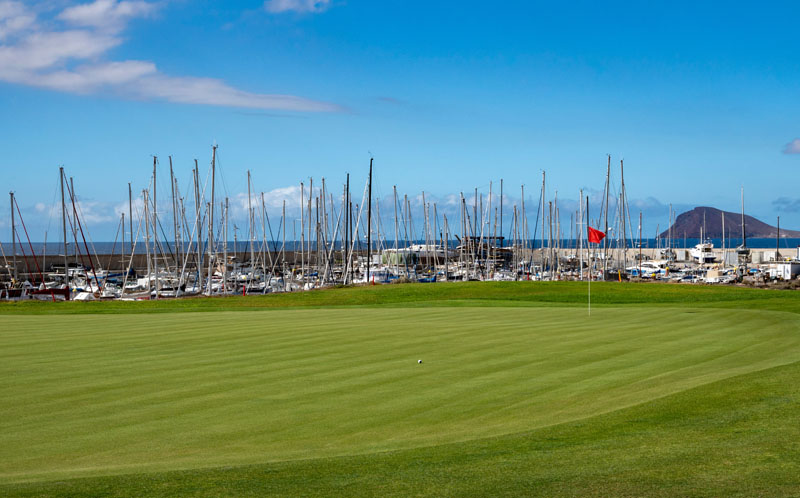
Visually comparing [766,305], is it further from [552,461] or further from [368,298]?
[552,461]

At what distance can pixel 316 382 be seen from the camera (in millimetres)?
12977

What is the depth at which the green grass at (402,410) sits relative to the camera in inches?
293

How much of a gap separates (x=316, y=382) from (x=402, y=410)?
97.2 inches

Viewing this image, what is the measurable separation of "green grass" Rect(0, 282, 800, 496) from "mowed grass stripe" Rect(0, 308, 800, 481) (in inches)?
2.2

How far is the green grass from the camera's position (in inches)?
293

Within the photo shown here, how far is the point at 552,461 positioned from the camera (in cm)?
795

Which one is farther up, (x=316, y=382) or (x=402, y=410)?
(x=316, y=382)

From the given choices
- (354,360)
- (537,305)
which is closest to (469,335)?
(354,360)

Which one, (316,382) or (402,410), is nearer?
(402,410)

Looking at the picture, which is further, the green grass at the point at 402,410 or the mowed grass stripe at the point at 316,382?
the mowed grass stripe at the point at 316,382

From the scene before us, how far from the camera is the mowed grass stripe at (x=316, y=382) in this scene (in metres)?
9.44

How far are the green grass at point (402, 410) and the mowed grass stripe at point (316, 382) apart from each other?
0.05 metres

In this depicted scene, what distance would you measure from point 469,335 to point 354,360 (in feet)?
17.2

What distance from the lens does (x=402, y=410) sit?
11.0m
